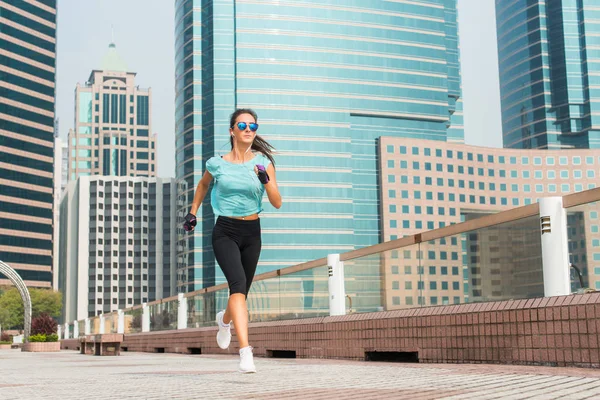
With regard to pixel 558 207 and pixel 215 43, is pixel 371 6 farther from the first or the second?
pixel 558 207

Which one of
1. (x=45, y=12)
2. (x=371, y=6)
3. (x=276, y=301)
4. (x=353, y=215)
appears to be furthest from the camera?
(x=45, y=12)

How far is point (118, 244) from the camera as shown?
6073 inches

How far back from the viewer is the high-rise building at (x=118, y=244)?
15162 cm

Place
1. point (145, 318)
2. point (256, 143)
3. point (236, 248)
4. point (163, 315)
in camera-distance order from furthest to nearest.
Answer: point (145, 318)
point (163, 315)
point (256, 143)
point (236, 248)

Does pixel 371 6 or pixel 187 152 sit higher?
pixel 371 6

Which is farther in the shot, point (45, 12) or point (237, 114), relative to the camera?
point (45, 12)

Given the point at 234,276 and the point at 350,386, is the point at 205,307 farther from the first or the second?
the point at 350,386

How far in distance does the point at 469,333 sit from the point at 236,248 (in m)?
2.76


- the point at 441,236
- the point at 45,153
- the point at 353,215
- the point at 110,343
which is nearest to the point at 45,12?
the point at 45,153

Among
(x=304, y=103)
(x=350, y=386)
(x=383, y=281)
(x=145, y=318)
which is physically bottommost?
(x=350, y=386)

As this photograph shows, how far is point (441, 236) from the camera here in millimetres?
9055

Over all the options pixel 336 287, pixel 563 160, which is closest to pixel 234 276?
pixel 336 287

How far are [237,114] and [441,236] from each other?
125 inches

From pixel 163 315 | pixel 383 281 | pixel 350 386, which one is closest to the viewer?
pixel 350 386
